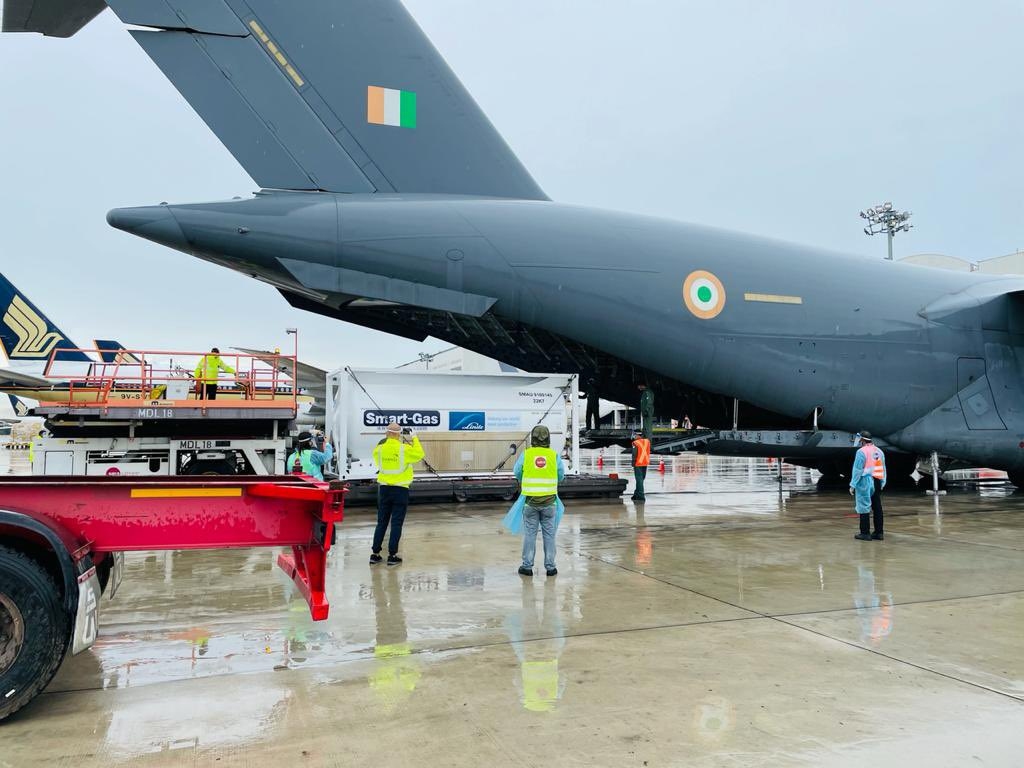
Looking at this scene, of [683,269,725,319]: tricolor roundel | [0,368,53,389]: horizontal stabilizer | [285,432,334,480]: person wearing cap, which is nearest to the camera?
[285,432,334,480]: person wearing cap

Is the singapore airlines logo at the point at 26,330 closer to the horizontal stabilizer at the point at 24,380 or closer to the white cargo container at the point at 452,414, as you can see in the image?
the horizontal stabilizer at the point at 24,380

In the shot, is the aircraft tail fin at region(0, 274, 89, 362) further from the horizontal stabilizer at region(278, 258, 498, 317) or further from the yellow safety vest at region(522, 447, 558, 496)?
the yellow safety vest at region(522, 447, 558, 496)

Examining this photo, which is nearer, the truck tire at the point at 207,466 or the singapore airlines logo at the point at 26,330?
the truck tire at the point at 207,466

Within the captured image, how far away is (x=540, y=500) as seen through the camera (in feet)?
22.3

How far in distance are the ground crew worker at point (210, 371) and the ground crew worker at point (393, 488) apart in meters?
5.57

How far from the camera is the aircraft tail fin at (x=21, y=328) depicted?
19.1m

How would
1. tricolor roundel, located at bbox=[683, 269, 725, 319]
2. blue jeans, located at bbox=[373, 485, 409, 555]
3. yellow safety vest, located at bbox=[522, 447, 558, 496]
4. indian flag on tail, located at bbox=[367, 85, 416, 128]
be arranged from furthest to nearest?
tricolor roundel, located at bbox=[683, 269, 725, 319] < indian flag on tail, located at bbox=[367, 85, 416, 128] < blue jeans, located at bbox=[373, 485, 409, 555] < yellow safety vest, located at bbox=[522, 447, 558, 496]

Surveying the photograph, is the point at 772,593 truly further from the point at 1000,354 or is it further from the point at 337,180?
the point at 1000,354

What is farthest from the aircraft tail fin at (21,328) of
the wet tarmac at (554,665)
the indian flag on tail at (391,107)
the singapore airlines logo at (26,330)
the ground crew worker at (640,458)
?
the ground crew worker at (640,458)

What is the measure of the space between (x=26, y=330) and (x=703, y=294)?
59.6ft

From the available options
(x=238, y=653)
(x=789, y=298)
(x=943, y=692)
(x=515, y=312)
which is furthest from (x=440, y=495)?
Result: (x=943, y=692)

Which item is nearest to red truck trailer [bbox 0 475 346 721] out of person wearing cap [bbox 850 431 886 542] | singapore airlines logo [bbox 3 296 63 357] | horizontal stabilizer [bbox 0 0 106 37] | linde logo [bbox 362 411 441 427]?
person wearing cap [bbox 850 431 886 542]

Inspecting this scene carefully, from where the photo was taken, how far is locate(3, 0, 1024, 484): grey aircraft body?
382 inches

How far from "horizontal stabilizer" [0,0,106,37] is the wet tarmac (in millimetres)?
7000
